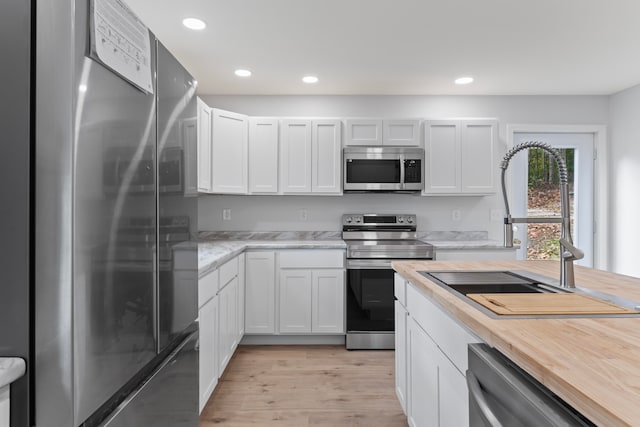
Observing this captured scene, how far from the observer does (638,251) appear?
3504 mm

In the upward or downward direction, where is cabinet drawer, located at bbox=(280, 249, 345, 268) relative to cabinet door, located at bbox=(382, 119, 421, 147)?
downward

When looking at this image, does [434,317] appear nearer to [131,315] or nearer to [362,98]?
[131,315]

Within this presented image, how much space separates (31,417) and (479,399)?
3.17ft

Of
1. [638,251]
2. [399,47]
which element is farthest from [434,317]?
[638,251]

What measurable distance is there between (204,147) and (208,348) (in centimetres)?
167

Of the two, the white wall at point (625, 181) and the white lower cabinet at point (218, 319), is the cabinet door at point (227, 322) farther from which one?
the white wall at point (625, 181)

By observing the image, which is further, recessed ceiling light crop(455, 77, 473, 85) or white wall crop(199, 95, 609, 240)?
white wall crop(199, 95, 609, 240)

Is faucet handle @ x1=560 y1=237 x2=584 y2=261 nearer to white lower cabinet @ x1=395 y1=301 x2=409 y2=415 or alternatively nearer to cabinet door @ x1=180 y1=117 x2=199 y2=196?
white lower cabinet @ x1=395 y1=301 x2=409 y2=415

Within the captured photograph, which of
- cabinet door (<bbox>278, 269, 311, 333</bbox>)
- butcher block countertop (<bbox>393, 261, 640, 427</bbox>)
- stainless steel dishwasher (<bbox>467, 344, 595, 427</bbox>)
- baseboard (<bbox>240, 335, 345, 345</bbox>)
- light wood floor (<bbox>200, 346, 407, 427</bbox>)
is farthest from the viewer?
baseboard (<bbox>240, 335, 345, 345</bbox>)

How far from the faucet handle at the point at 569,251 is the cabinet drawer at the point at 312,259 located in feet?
6.72

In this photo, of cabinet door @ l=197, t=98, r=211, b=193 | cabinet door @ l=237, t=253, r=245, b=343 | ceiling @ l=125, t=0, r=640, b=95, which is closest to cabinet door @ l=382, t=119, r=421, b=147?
ceiling @ l=125, t=0, r=640, b=95

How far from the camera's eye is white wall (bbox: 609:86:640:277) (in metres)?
3.53

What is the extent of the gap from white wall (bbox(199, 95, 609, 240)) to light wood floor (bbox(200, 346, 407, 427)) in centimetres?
132

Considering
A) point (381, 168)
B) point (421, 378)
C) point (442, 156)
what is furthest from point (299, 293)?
point (442, 156)
